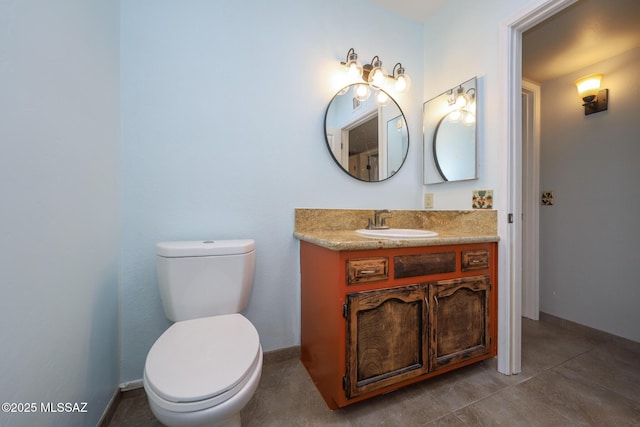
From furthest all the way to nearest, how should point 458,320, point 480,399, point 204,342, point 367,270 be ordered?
point 458,320 < point 480,399 < point 367,270 < point 204,342

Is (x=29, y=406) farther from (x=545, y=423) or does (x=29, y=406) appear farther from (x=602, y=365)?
(x=602, y=365)

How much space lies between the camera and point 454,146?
1.71 m

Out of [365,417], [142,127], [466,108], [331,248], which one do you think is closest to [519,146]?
[466,108]

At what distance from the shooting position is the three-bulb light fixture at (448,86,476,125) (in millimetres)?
1577

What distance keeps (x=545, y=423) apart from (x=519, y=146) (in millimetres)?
1325

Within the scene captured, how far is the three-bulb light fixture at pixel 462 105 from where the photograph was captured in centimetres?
158

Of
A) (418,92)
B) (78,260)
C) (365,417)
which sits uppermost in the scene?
(418,92)

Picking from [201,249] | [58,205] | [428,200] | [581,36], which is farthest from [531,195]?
[58,205]

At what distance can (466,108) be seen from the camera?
1618 millimetres

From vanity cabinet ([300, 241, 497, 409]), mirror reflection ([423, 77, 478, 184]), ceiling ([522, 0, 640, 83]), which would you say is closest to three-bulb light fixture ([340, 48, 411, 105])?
mirror reflection ([423, 77, 478, 184])

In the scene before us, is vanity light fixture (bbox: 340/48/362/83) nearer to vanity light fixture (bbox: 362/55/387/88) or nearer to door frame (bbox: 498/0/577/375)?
vanity light fixture (bbox: 362/55/387/88)

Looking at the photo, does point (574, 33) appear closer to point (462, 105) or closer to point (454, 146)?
point (462, 105)

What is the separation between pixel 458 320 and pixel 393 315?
435mm

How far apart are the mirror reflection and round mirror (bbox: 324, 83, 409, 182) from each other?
188 mm
